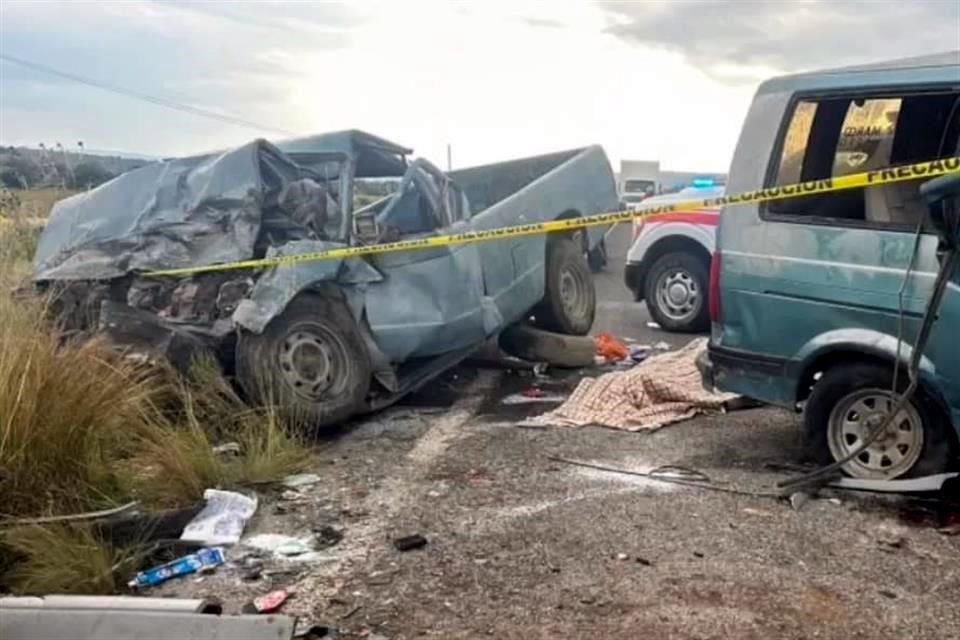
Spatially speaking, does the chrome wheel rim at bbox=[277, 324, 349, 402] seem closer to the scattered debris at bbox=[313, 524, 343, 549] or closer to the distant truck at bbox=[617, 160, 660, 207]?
the scattered debris at bbox=[313, 524, 343, 549]

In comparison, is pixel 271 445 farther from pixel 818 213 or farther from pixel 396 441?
pixel 818 213

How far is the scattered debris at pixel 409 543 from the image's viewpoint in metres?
4.56

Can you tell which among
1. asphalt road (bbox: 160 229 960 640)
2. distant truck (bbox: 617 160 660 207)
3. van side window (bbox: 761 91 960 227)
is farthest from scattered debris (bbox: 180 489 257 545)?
distant truck (bbox: 617 160 660 207)

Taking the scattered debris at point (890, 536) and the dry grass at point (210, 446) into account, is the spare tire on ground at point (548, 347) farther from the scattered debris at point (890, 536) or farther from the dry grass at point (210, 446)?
the scattered debris at point (890, 536)

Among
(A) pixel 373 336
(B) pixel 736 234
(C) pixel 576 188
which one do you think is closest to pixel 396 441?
(A) pixel 373 336

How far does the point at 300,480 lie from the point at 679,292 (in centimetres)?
558

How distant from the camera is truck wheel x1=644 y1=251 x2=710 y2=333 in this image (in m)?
10.1

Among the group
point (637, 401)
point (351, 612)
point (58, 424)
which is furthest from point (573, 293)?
point (351, 612)

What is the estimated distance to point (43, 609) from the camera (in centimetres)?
362

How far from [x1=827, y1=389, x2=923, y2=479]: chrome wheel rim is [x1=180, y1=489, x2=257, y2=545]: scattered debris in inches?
118

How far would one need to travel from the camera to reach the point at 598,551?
445 cm

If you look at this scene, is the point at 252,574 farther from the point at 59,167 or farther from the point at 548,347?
the point at 59,167

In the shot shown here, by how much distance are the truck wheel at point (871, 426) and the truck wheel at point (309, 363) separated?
285cm

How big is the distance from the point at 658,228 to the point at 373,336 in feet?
13.9
